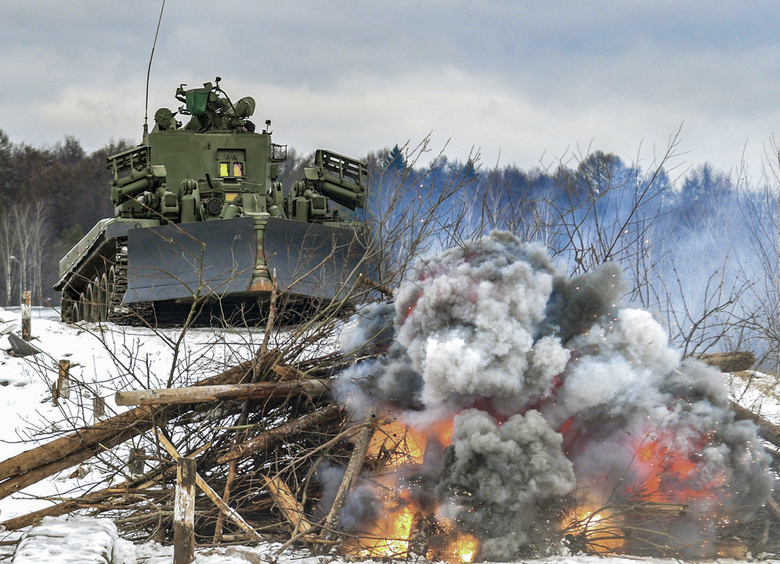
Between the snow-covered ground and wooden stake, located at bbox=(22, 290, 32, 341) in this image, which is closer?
the snow-covered ground

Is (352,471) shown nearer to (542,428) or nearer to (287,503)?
(287,503)

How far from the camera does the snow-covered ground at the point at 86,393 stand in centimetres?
571

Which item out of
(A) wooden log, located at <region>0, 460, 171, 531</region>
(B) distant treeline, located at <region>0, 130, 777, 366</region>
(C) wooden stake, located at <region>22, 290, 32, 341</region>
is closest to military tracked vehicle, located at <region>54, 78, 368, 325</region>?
(C) wooden stake, located at <region>22, 290, 32, 341</region>

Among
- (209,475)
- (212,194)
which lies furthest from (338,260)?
(209,475)

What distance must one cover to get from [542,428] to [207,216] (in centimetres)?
1036

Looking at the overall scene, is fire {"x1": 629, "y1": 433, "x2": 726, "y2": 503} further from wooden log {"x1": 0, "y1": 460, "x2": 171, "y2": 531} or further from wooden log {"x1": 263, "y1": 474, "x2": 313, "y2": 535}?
wooden log {"x1": 0, "y1": 460, "x2": 171, "y2": 531}

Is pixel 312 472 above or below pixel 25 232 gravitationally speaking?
below

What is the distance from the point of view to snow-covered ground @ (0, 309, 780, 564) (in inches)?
225

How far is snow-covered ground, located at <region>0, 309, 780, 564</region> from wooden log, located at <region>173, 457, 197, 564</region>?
168mm

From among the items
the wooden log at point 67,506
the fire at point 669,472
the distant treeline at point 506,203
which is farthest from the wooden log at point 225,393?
the distant treeline at point 506,203

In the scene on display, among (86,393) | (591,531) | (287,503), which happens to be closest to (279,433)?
(287,503)

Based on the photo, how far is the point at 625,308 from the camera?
6227mm

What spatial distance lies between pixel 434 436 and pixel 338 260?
26.5 feet

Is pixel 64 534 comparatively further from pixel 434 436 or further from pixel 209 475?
pixel 434 436
